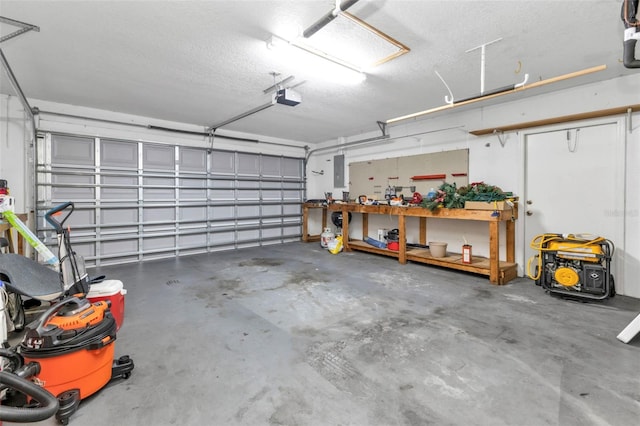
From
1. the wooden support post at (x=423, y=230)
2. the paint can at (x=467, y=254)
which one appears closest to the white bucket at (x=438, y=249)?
the paint can at (x=467, y=254)

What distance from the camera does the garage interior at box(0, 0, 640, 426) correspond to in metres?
1.88

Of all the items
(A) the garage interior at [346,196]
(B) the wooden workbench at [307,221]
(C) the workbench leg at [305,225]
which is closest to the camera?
(A) the garage interior at [346,196]

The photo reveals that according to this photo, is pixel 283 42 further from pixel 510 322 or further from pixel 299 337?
pixel 510 322

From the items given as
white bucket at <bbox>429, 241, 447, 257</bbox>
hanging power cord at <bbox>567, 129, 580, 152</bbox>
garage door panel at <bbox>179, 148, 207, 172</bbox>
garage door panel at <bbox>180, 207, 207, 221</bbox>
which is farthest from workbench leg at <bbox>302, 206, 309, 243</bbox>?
hanging power cord at <bbox>567, 129, 580, 152</bbox>

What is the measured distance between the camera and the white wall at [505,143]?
3480 millimetres

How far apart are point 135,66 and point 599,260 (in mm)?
5666

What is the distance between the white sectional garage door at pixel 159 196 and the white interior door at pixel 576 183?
516cm

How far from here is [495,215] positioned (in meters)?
3.90

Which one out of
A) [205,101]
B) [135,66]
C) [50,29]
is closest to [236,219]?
[205,101]

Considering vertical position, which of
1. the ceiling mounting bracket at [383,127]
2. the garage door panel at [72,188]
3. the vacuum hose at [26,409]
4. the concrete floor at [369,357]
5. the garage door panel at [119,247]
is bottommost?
the concrete floor at [369,357]

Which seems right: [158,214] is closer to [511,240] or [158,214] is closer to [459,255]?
[459,255]

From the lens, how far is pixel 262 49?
2875 millimetres

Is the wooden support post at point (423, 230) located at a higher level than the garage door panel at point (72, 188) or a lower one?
lower

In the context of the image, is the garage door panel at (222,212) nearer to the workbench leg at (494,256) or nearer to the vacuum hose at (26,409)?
the workbench leg at (494,256)
